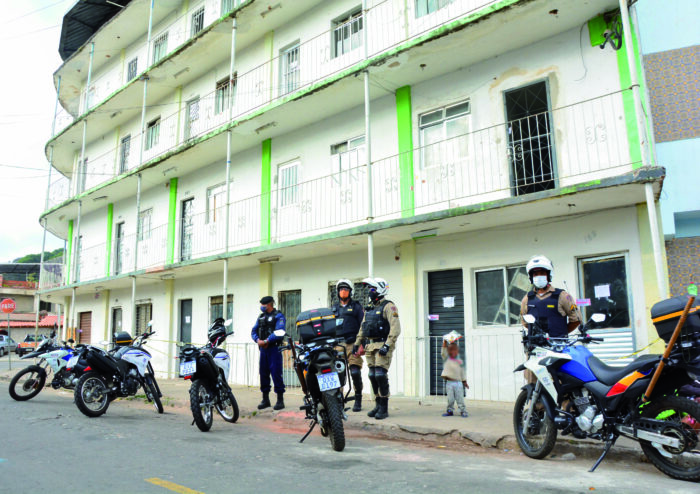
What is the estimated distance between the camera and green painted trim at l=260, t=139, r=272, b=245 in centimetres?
1330

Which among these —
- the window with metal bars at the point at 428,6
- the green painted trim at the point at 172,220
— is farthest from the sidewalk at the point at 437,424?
the green painted trim at the point at 172,220

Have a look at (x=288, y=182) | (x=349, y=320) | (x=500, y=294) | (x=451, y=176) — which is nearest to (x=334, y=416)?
(x=349, y=320)

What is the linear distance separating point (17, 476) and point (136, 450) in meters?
1.21

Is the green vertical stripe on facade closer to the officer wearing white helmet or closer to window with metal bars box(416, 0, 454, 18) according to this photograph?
window with metal bars box(416, 0, 454, 18)

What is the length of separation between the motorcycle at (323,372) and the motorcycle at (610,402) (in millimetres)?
1785

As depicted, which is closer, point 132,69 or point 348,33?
point 348,33

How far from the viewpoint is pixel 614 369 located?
4566 millimetres

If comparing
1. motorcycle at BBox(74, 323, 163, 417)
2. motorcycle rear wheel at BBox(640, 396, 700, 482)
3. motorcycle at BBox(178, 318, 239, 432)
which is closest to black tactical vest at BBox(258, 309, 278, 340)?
motorcycle at BBox(178, 318, 239, 432)

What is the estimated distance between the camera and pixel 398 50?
31.9 ft

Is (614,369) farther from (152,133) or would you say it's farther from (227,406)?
(152,133)

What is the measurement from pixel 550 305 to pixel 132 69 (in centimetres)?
1916

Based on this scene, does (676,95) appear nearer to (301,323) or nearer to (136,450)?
(301,323)

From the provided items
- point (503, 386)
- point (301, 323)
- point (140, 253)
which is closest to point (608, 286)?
point (503, 386)

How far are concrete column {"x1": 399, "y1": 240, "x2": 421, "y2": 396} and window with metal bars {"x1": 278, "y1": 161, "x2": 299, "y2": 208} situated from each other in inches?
140
